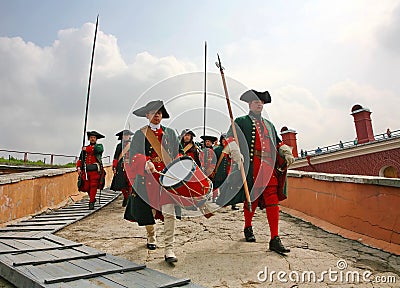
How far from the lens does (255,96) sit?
13.5ft

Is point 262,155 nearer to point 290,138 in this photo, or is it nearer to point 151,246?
point 151,246

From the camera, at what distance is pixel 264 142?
3.91 metres

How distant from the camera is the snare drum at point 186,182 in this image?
3.23 m

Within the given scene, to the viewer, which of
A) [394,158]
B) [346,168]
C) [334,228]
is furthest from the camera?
[346,168]

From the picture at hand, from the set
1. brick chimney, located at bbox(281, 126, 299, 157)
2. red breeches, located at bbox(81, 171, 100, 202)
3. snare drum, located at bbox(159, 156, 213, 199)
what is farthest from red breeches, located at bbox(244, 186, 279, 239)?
brick chimney, located at bbox(281, 126, 299, 157)

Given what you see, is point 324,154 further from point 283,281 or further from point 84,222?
point 283,281

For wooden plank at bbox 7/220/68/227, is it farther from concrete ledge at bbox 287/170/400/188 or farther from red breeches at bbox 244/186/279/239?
concrete ledge at bbox 287/170/400/188

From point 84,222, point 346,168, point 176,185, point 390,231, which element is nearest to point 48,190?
point 84,222

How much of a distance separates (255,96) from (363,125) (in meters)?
10.3

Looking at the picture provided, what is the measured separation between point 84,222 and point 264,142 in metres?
3.40

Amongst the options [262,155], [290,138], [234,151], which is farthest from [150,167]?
[290,138]

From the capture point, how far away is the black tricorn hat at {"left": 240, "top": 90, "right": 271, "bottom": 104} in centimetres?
412

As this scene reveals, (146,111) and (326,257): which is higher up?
(146,111)

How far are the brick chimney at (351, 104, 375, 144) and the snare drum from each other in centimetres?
1123
